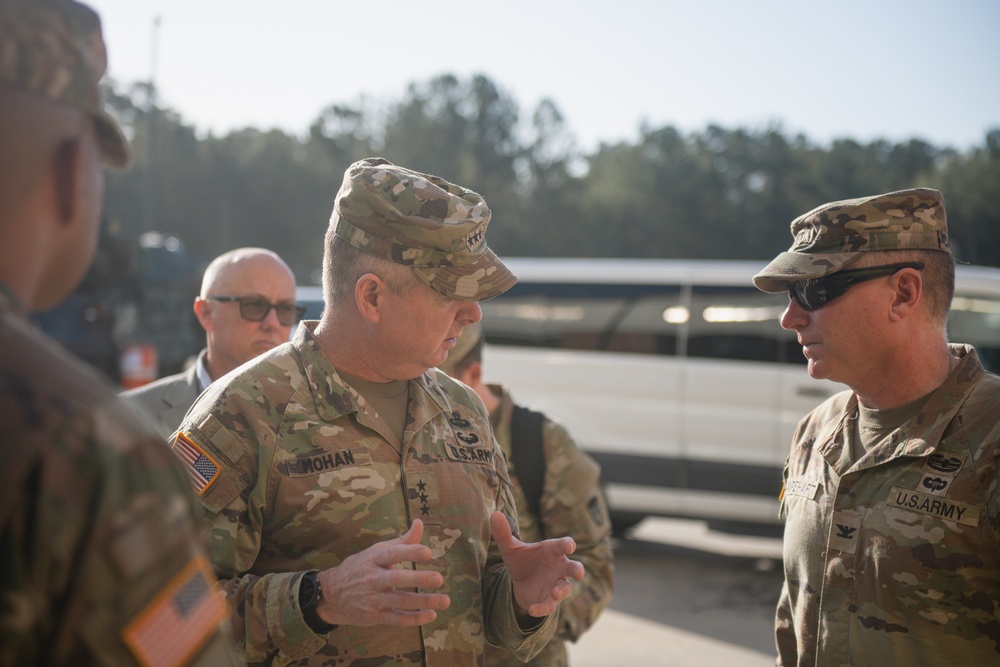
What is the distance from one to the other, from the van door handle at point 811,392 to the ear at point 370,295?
5.45 metres

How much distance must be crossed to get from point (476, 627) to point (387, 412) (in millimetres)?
556

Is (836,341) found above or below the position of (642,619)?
above

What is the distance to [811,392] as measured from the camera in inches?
272

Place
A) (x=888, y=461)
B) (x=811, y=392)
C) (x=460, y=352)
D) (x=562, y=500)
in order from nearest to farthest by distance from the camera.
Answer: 1. (x=888, y=461)
2. (x=562, y=500)
3. (x=460, y=352)
4. (x=811, y=392)

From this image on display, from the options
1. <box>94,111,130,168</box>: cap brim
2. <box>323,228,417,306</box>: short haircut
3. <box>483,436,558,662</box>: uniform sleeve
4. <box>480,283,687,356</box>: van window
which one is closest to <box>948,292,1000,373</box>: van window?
<box>480,283,687,356</box>: van window

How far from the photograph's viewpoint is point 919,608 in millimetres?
2242

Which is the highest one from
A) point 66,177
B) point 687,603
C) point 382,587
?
point 66,177

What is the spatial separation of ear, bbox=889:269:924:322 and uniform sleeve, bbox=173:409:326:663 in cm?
169

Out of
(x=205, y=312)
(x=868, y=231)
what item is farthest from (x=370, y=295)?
(x=205, y=312)

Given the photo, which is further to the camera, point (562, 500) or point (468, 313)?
point (562, 500)

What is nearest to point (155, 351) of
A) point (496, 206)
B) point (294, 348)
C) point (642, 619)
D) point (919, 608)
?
point (642, 619)

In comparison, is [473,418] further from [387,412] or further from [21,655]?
[21,655]

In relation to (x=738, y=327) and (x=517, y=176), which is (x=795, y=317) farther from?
(x=517, y=176)

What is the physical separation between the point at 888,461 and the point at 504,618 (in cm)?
110
